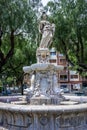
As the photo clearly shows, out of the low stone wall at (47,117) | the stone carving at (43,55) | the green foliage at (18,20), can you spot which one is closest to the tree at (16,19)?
the green foliage at (18,20)

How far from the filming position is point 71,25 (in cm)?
2094

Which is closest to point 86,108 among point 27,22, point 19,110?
point 19,110

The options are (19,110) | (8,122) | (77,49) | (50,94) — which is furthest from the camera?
(77,49)

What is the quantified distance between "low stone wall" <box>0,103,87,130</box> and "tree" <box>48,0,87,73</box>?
1466 centimetres

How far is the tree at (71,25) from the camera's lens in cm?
2075

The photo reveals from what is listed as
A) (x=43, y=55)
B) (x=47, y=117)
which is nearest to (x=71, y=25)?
(x=43, y=55)

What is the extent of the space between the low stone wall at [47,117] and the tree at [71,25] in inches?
577

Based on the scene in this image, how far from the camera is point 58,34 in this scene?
21594 millimetres

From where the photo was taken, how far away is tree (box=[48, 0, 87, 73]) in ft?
68.1

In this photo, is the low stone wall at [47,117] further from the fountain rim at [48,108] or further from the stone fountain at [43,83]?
the stone fountain at [43,83]

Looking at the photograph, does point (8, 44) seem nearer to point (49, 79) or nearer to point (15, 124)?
point (49, 79)

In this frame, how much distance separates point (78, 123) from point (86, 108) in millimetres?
481

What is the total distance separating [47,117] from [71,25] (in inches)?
597

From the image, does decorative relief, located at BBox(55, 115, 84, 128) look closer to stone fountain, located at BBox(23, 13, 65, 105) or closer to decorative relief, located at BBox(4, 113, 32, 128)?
decorative relief, located at BBox(4, 113, 32, 128)
